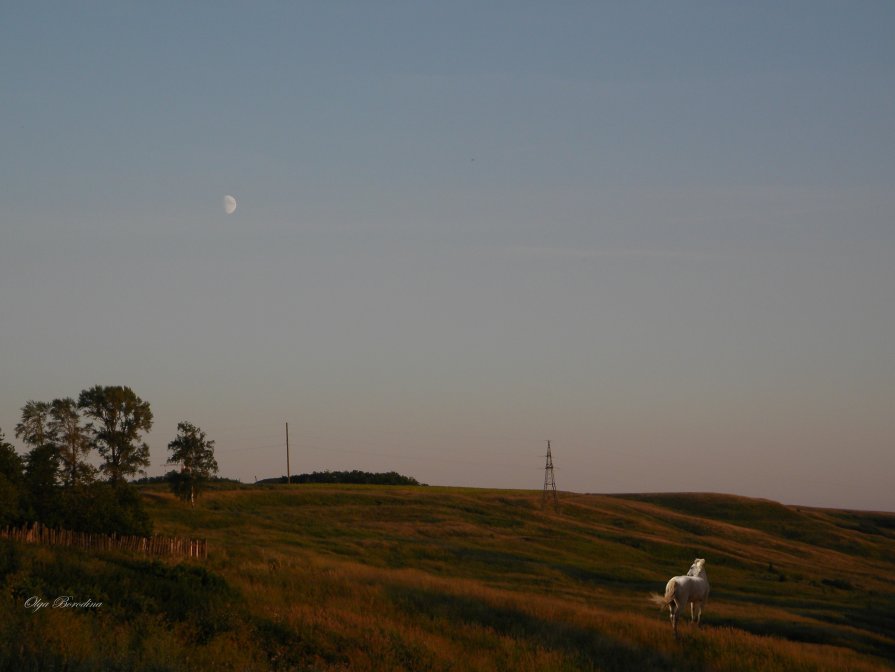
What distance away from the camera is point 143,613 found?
19422 millimetres

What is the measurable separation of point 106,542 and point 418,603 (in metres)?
10.5

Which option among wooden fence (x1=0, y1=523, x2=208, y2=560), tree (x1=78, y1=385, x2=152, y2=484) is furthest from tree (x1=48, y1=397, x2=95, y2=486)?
wooden fence (x1=0, y1=523, x2=208, y2=560)

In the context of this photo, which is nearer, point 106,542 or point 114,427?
point 106,542

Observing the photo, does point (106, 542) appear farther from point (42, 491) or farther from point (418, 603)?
point (42, 491)

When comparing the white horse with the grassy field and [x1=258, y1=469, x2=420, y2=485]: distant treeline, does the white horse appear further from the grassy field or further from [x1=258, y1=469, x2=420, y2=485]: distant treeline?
[x1=258, y1=469, x2=420, y2=485]: distant treeline

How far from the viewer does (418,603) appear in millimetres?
28250

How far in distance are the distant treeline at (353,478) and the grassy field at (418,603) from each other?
6011cm

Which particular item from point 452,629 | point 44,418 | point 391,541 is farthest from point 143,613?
point 44,418

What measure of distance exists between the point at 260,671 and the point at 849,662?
1929 centimetres

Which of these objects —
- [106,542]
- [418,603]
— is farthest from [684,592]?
[106,542]

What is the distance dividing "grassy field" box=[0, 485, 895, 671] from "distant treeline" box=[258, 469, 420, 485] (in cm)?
6011

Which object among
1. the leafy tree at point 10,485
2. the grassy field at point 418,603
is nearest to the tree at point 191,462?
the grassy field at point 418,603

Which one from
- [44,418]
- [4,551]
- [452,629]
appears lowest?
[452,629]

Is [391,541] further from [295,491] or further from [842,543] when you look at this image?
[842,543]
